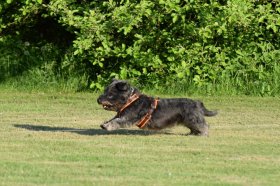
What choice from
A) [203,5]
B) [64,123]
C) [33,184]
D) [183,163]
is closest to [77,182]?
[33,184]

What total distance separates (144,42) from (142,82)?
87 centimetres

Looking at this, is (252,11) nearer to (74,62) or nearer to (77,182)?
(74,62)

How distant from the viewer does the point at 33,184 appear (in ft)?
26.4

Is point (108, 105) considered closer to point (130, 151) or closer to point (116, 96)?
point (116, 96)

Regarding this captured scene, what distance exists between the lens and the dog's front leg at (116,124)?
1138cm

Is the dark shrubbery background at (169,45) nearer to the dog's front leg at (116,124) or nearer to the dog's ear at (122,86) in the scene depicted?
the dog's ear at (122,86)

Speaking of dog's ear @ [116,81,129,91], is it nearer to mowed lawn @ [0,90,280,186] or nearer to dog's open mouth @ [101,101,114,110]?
dog's open mouth @ [101,101,114,110]

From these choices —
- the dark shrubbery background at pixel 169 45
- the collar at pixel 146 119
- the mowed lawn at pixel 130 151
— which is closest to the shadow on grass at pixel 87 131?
the mowed lawn at pixel 130 151

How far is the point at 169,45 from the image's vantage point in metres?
18.0

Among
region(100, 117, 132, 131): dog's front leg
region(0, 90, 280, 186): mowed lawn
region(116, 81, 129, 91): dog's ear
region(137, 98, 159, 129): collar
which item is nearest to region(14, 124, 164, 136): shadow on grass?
region(0, 90, 280, 186): mowed lawn

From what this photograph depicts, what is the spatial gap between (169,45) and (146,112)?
21.9ft

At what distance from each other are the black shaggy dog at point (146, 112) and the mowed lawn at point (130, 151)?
0.59ft

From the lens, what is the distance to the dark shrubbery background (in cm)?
1736

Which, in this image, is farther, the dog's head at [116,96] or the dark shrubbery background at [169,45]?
the dark shrubbery background at [169,45]
